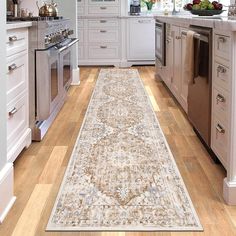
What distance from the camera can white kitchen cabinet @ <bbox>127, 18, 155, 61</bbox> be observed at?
321 inches

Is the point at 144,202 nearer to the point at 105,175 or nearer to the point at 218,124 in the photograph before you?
the point at 105,175

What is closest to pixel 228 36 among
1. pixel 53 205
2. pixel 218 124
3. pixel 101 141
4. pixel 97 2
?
pixel 218 124

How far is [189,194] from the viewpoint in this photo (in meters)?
2.21

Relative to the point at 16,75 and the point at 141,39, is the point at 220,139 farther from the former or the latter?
the point at 141,39

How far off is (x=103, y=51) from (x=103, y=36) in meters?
0.27

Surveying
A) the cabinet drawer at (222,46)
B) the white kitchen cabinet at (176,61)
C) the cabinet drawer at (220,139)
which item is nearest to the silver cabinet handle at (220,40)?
the cabinet drawer at (222,46)

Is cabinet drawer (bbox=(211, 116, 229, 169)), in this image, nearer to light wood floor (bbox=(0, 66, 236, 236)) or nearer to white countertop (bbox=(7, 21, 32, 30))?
light wood floor (bbox=(0, 66, 236, 236))

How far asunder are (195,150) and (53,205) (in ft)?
4.03

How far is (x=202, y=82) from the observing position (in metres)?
2.91

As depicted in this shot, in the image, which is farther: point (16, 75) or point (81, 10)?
point (81, 10)

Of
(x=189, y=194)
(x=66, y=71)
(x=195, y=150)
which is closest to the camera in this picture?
(x=189, y=194)

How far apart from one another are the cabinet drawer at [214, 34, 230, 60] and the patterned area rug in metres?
0.68

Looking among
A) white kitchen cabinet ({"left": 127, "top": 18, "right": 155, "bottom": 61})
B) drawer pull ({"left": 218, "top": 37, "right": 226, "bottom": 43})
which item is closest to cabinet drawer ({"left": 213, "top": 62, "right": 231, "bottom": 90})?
drawer pull ({"left": 218, "top": 37, "right": 226, "bottom": 43})

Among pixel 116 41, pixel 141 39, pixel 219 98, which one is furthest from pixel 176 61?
pixel 116 41
